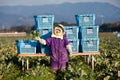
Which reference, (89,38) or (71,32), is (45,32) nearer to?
(71,32)

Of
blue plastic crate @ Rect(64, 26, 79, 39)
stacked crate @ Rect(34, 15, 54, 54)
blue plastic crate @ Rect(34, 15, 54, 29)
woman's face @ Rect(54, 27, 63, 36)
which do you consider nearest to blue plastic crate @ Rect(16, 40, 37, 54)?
stacked crate @ Rect(34, 15, 54, 54)

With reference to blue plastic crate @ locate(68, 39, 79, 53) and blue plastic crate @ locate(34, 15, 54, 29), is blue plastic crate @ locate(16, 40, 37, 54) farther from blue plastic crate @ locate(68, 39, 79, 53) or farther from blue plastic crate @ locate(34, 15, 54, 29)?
blue plastic crate @ locate(68, 39, 79, 53)

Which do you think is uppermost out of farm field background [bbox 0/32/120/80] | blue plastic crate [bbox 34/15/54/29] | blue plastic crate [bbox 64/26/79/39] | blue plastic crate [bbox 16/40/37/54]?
blue plastic crate [bbox 34/15/54/29]

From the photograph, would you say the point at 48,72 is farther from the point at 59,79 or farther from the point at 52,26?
the point at 52,26

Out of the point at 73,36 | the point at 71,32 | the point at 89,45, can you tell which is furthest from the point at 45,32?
the point at 89,45

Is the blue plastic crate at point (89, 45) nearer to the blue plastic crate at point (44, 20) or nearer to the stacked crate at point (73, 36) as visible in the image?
the stacked crate at point (73, 36)

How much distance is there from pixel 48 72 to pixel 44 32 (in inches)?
72.6

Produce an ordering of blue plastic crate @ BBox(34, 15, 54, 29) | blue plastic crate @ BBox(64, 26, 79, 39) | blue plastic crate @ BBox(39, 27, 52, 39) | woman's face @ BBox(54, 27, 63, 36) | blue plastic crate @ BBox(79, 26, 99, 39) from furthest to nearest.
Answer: blue plastic crate @ BBox(79, 26, 99, 39)
blue plastic crate @ BBox(64, 26, 79, 39)
blue plastic crate @ BBox(34, 15, 54, 29)
blue plastic crate @ BBox(39, 27, 52, 39)
woman's face @ BBox(54, 27, 63, 36)

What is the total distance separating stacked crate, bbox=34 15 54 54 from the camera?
1508 cm

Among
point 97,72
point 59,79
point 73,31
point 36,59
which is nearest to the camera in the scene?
point 59,79

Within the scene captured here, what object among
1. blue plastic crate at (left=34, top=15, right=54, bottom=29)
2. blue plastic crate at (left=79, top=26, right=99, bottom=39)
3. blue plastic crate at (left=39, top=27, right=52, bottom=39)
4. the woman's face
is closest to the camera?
the woman's face

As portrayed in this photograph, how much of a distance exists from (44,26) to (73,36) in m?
1.16

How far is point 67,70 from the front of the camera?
45.7 ft

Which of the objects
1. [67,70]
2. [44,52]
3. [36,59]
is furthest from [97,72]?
[36,59]
